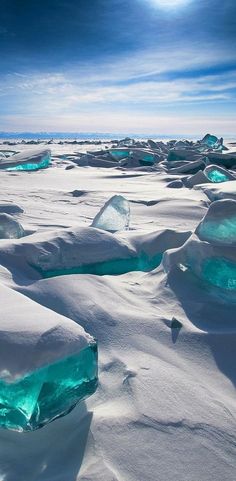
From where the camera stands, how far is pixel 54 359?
742 mm

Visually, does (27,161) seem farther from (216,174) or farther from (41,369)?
(41,369)

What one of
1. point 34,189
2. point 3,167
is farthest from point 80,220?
point 3,167

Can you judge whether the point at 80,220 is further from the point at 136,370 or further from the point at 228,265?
the point at 136,370

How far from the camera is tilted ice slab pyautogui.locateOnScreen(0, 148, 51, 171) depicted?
5.58 m

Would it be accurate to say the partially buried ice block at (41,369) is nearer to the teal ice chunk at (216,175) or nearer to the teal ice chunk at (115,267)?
the teal ice chunk at (115,267)

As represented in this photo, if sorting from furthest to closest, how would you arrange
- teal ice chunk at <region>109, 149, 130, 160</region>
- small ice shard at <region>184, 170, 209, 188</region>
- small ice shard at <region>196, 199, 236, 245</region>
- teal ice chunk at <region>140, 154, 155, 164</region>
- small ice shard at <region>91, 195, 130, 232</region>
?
teal ice chunk at <region>109, 149, 130, 160</region>, teal ice chunk at <region>140, 154, 155, 164</region>, small ice shard at <region>184, 170, 209, 188</region>, small ice shard at <region>91, 195, 130, 232</region>, small ice shard at <region>196, 199, 236, 245</region>

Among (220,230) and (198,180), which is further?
(198,180)

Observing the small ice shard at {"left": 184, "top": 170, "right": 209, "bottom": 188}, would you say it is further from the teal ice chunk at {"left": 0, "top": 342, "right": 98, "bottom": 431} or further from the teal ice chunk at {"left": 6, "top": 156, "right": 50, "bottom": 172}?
the teal ice chunk at {"left": 0, "top": 342, "right": 98, "bottom": 431}

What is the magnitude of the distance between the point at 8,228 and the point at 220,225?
919 millimetres

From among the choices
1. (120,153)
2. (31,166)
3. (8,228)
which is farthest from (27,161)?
(8,228)

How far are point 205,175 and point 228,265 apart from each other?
251 cm

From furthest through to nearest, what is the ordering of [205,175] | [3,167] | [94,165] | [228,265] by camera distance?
[94,165] < [3,167] < [205,175] < [228,265]

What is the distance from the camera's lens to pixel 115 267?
151 cm

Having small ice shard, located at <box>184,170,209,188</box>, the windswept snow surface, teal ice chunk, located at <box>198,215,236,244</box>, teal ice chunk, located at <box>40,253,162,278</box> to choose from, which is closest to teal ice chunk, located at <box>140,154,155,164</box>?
small ice shard, located at <box>184,170,209,188</box>
